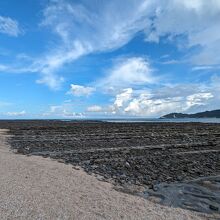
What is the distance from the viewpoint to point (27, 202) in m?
8.55

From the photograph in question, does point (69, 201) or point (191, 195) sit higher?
point (69, 201)

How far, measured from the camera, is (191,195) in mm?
10711

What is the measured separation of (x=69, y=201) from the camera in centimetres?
883

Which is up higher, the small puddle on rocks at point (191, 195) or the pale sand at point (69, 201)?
the pale sand at point (69, 201)

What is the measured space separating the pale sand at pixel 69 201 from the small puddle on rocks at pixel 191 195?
766mm

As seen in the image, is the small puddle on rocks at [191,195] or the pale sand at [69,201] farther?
the small puddle on rocks at [191,195]

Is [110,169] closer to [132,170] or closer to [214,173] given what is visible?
[132,170]

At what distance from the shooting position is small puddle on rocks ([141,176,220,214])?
9453 millimetres

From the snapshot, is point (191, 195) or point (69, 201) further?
point (191, 195)

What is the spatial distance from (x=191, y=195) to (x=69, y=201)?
429 cm

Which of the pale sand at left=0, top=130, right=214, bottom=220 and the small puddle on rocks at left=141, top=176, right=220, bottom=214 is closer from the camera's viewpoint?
the pale sand at left=0, top=130, right=214, bottom=220

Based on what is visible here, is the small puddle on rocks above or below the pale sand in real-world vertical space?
below

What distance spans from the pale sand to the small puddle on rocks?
0.77m

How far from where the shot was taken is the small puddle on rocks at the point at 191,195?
9453mm
